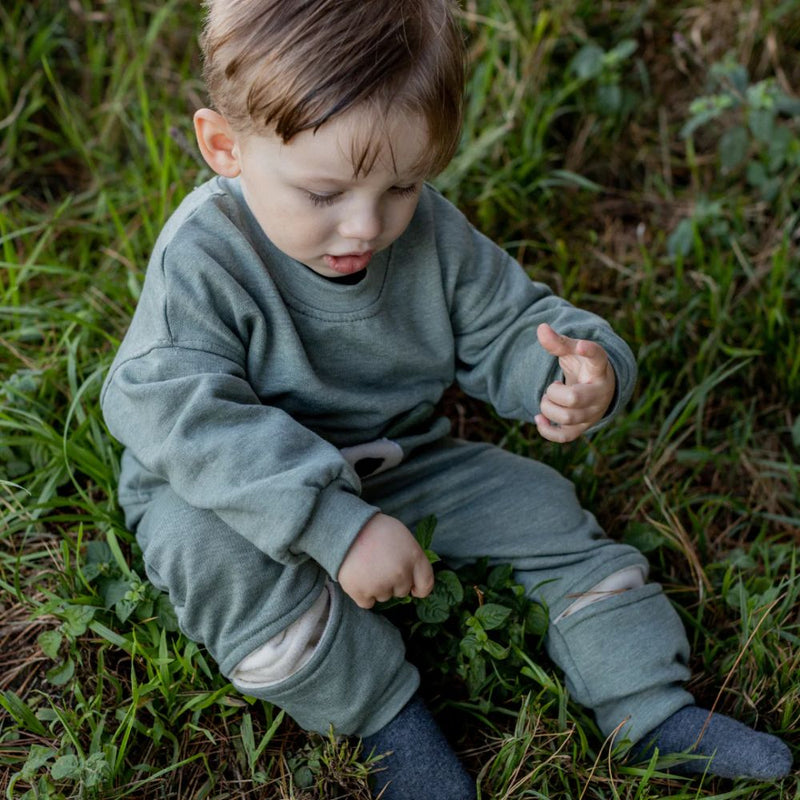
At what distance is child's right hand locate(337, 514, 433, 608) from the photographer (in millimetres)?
1489

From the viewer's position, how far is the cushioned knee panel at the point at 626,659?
1.70 metres

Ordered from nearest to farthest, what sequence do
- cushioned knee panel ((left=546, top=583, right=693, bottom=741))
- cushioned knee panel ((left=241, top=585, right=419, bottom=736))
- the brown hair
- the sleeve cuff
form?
the brown hair, the sleeve cuff, cushioned knee panel ((left=241, top=585, right=419, bottom=736)), cushioned knee panel ((left=546, top=583, right=693, bottom=741))

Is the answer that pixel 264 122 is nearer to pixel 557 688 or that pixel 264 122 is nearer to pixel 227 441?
pixel 227 441

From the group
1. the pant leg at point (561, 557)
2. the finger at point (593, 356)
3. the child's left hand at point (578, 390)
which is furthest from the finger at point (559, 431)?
the pant leg at point (561, 557)

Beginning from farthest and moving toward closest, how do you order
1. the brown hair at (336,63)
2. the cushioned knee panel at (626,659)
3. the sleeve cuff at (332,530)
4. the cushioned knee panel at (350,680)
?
the cushioned knee panel at (626,659)
the cushioned knee panel at (350,680)
the sleeve cuff at (332,530)
the brown hair at (336,63)

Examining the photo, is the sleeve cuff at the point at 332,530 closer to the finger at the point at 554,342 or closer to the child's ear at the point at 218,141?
the finger at the point at 554,342

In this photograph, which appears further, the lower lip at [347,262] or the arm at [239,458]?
the lower lip at [347,262]

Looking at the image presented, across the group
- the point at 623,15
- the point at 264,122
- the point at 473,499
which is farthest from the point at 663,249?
the point at 264,122

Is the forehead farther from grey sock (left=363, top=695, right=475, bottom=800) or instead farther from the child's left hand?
grey sock (left=363, top=695, right=475, bottom=800)

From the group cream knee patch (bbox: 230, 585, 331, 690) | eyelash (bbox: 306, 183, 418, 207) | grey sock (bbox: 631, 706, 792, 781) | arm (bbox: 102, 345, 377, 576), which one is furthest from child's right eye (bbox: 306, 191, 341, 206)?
grey sock (bbox: 631, 706, 792, 781)

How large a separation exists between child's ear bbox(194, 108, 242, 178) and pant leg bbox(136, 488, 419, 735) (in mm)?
563

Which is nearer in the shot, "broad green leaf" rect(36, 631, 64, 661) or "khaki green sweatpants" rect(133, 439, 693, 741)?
"khaki green sweatpants" rect(133, 439, 693, 741)

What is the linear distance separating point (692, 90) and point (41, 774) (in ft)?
8.21

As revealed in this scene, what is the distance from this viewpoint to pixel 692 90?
2.93 m
